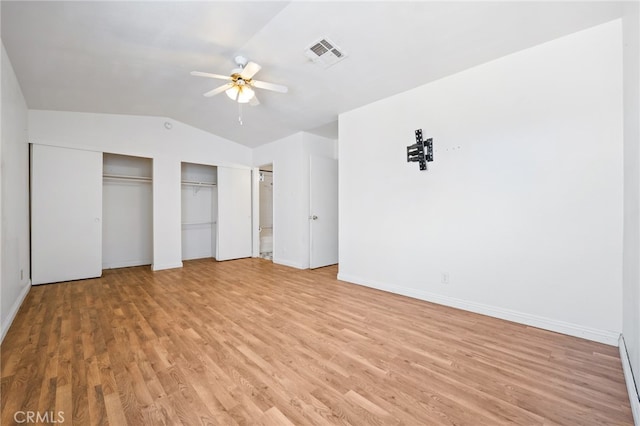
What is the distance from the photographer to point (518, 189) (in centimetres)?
253

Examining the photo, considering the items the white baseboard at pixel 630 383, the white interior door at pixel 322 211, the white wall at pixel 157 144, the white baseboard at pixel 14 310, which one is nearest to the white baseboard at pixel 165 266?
the white wall at pixel 157 144

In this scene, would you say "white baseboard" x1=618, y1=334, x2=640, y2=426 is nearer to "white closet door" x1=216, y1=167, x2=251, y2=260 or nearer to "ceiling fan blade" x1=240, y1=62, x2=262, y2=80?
"ceiling fan blade" x1=240, y1=62, x2=262, y2=80

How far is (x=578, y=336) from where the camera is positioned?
7.37ft

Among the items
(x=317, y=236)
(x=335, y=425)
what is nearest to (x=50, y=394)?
(x=335, y=425)

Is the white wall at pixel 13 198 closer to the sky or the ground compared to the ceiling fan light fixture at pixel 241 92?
closer to the ground

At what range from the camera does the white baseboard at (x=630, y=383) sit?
1366mm

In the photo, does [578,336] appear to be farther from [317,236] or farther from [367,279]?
[317,236]

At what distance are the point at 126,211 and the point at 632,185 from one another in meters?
6.84

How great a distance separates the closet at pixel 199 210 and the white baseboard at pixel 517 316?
4.40 metres

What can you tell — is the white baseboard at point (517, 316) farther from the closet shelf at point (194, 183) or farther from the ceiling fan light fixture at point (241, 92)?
the closet shelf at point (194, 183)

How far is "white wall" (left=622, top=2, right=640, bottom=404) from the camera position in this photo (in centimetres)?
159

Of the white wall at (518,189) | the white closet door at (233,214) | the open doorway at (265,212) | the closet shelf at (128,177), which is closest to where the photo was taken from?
the white wall at (518,189)

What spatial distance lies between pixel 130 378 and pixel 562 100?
4.05 metres

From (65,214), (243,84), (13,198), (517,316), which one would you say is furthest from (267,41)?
(65,214)
